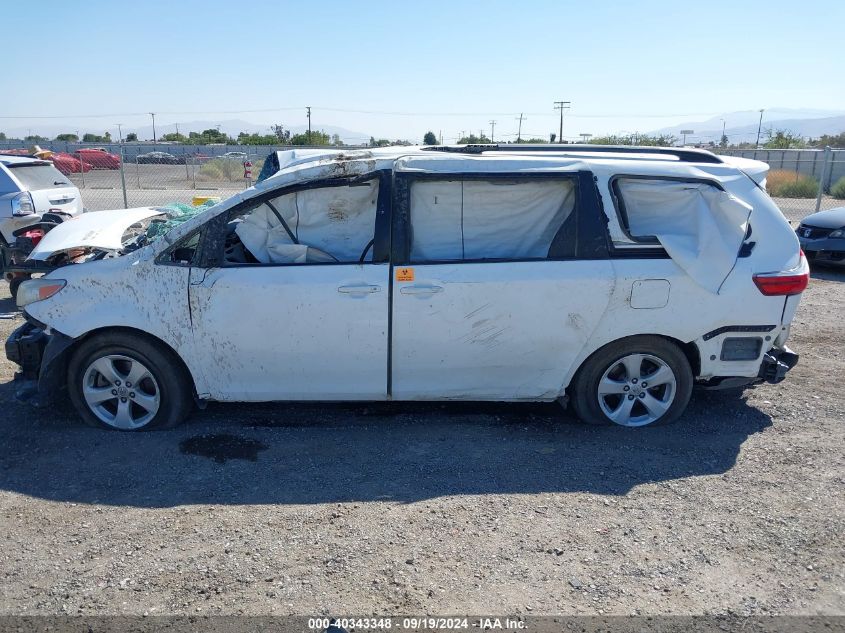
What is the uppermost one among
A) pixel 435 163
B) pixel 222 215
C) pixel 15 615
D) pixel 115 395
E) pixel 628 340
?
pixel 435 163

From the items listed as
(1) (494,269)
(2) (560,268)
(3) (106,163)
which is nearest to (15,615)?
(1) (494,269)

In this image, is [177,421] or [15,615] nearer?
[15,615]

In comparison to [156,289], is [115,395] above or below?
below

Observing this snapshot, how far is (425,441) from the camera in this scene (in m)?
4.72

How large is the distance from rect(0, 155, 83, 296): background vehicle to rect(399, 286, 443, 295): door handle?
21.8 feet

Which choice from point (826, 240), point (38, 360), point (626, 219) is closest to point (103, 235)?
point (38, 360)

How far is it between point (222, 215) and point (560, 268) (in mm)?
2326

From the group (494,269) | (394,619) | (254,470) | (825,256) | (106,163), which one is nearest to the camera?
(394,619)

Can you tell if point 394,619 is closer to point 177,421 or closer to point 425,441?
point 425,441

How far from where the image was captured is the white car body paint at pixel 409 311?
4590 millimetres

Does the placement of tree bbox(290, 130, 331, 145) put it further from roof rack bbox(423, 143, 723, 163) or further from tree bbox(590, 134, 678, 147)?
roof rack bbox(423, 143, 723, 163)

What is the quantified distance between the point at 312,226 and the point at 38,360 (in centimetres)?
221

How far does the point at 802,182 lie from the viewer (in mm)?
27406

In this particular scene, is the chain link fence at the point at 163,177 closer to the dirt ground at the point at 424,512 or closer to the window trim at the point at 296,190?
the window trim at the point at 296,190
